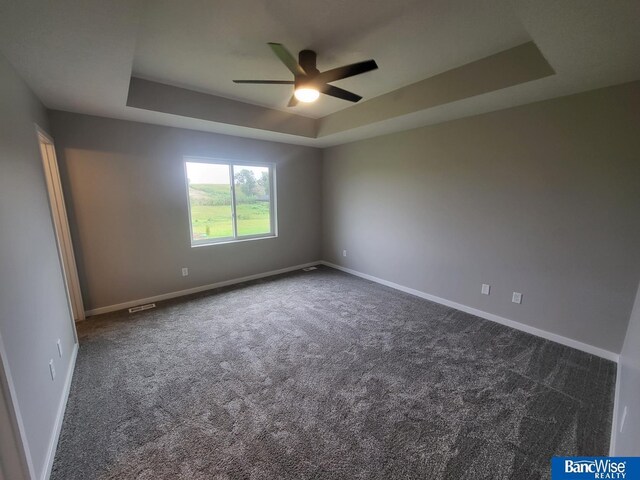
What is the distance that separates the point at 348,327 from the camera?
2902 millimetres

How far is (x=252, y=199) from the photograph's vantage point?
4441mm

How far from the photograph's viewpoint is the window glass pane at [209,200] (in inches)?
150

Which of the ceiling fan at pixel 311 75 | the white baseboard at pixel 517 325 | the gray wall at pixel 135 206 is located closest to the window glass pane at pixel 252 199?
the gray wall at pixel 135 206

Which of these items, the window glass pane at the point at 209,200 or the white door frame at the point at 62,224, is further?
the window glass pane at the point at 209,200

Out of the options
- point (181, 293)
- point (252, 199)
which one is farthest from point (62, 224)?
point (252, 199)

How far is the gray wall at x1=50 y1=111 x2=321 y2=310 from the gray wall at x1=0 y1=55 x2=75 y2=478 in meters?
0.78

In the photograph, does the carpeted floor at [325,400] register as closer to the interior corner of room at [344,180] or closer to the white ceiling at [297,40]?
the interior corner of room at [344,180]

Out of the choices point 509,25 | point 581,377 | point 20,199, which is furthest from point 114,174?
point 581,377

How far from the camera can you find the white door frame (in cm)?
261

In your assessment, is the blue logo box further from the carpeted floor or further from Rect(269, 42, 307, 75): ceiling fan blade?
Rect(269, 42, 307, 75): ceiling fan blade

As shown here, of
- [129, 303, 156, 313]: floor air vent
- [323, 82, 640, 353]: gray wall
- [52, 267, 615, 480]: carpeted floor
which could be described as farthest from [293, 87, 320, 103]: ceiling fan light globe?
[129, 303, 156, 313]: floor air vent

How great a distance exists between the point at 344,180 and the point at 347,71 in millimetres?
2746

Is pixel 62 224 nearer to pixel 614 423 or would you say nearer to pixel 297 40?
pixel 297 40

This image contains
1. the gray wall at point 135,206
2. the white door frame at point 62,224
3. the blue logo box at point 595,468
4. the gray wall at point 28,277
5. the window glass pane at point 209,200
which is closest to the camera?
the blue logo box at point 595,468
